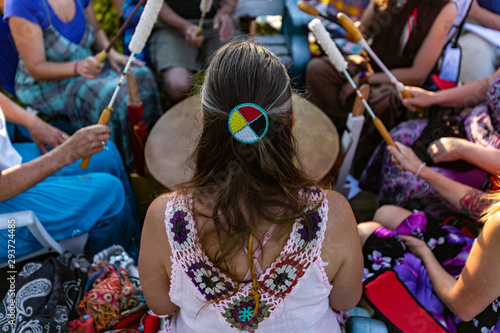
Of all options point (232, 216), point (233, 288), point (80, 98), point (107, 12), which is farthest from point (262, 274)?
point (107, 12)

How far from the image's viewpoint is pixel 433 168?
6.46ft

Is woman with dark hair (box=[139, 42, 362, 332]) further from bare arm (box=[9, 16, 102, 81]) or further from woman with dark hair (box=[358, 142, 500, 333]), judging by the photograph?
bare arm (box=[9, 16, 102, 81])

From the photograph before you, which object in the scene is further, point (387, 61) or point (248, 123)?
point (387, 61)

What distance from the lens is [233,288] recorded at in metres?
1.09

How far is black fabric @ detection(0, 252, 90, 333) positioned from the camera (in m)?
1.29

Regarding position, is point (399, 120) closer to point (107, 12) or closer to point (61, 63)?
point (61, 63)

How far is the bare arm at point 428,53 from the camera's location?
2.26 m

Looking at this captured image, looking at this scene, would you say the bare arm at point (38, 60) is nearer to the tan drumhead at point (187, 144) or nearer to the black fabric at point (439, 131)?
the tan drumhead at point (187, 144)

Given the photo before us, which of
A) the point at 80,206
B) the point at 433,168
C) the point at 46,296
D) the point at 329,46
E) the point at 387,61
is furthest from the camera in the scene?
the point at 387,61

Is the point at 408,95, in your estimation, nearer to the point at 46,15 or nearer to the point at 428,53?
the point at 428,53

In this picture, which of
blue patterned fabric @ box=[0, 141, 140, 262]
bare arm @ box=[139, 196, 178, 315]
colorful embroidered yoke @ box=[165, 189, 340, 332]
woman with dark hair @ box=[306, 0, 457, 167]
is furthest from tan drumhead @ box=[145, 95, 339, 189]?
colorful embroidered yoke @ box=[165, 189, 340, 332]

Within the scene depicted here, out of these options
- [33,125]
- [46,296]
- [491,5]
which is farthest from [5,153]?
[491,5]

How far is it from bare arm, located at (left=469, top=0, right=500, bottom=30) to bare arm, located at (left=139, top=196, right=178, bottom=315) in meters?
2.41

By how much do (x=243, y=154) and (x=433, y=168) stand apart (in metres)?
1.38
